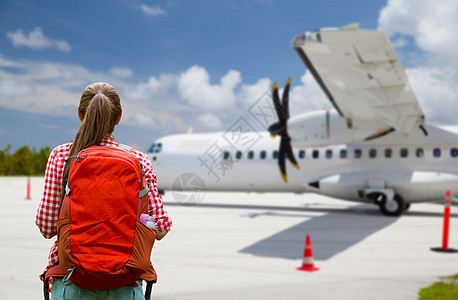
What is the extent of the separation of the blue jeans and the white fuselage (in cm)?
1222

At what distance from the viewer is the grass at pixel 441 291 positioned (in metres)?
4.54

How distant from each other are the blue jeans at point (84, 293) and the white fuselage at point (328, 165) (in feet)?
40.1

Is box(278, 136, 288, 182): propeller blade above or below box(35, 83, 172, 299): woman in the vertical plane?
above

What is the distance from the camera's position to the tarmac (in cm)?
496

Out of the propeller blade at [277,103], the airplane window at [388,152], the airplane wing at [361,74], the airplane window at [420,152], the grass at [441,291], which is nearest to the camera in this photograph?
the grass at [441,291]

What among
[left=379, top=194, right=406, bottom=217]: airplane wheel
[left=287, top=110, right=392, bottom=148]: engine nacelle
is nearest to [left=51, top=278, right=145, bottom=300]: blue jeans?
[left=287, top=110, right=392, bottom=148]: engine nacelle

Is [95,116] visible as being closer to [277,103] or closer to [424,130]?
[277,103]

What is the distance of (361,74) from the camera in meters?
9.49

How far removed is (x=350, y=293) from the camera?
4.79m

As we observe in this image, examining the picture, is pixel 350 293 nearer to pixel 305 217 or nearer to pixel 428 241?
pixel 428 241

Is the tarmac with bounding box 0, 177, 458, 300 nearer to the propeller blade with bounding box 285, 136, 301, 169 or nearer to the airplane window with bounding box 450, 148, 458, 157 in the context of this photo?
the airplane window with bounding box 450, 148, 458, 157

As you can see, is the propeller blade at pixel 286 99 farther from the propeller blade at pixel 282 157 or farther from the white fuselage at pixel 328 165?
the white fuselage at pixel 328 165

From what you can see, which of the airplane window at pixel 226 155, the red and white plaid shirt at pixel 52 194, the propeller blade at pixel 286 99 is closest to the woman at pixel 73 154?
the red and white plaid shirt at pixel 52 194

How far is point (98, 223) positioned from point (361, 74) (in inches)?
357
